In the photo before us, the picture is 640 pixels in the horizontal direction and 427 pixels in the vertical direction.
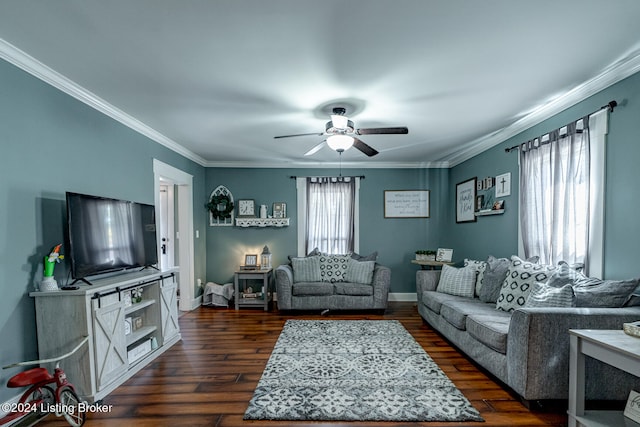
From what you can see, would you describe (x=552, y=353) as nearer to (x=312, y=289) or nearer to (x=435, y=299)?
(x=435, y=299)

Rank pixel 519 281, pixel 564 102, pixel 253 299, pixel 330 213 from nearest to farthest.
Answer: pixel 564 102 < pixel 519 281 < pixel 253 299 < pixel 330 213

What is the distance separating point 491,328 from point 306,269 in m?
3.00

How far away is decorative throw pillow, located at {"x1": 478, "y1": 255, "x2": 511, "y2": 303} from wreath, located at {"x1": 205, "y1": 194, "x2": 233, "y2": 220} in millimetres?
4154

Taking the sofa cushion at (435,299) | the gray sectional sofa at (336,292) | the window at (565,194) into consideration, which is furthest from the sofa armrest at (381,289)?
the window at (565,194)

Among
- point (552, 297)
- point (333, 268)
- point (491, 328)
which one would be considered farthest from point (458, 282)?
point (333, 268)

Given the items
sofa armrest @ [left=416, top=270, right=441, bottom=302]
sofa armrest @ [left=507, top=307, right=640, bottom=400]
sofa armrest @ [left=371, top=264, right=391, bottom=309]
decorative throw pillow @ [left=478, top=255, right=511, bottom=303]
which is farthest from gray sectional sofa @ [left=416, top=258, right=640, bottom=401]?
Result: sofa armrest @ [left=371, top=264, right=391, bottom=309]

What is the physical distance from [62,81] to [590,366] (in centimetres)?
452

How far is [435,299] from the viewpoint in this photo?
3.89 meters

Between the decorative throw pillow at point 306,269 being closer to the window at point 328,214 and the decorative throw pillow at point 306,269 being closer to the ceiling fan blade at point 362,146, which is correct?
the window at point 328,214

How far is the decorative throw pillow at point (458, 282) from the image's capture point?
388cm

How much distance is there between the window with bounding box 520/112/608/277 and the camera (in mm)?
2671

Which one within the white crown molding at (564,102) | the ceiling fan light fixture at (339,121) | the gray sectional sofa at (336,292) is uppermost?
the white crown molding at (564,102)

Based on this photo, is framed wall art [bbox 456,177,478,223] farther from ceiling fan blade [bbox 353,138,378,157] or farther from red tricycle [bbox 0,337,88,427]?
red tricycle [bbox 0,337,88,427]

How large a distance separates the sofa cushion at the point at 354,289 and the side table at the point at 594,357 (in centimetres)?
296
